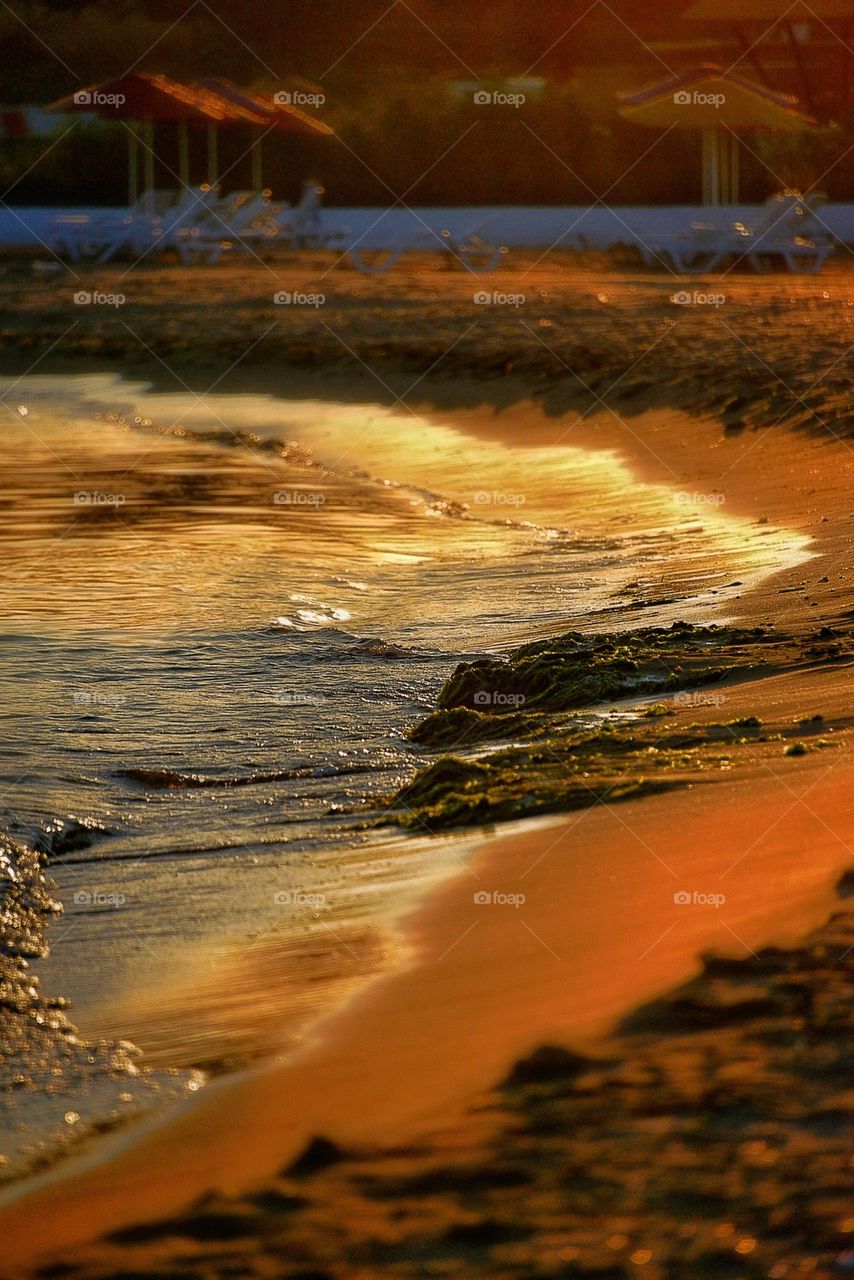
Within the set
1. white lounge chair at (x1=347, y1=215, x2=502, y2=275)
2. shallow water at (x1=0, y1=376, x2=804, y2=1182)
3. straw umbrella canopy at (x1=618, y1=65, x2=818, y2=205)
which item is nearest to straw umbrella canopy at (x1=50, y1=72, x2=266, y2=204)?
white lounge chair at (x1=347, y1=215, x2=502, y2=275)

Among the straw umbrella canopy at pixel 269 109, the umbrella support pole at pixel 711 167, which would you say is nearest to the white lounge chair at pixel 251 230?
the straw umbrella canopy at pixel 269 109

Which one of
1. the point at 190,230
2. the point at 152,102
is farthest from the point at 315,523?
Result: the point at 152,102

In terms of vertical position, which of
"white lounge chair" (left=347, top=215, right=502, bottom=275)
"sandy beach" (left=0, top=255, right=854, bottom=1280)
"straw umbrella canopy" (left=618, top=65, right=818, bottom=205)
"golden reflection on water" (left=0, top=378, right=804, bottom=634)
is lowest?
"sandy beach" (left=0, top=255, right=854, bottom=1280)

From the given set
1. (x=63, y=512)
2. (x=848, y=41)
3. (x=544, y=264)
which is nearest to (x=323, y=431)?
(x=63, y=512)

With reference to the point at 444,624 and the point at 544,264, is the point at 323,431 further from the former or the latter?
the point at 544,264

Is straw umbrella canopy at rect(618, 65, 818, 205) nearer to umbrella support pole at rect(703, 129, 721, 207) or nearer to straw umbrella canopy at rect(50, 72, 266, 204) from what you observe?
umbrella support pole at rect(703, 129, 721, 207)

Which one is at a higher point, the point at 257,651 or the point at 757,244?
the point at 757,244

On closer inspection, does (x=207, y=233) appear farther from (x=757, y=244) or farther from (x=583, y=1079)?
(x=583, y=1079)
